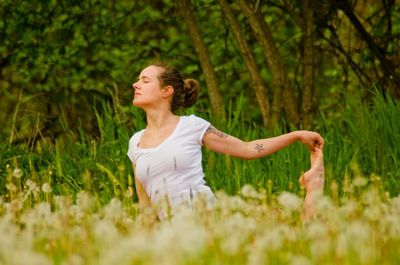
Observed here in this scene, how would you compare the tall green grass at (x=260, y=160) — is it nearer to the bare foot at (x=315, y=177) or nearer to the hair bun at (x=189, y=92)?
the hair bun at (x=189, y=92)

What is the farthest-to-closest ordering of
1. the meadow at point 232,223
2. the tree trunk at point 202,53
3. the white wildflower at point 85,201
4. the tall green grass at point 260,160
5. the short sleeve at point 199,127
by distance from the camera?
1. the tree trunk at point 202,53
2. the tall green grass at point 260,160
3. the short sleeve at point 199,127
4. the white wildflower at point 85,201
5. the meadow at point 232,223

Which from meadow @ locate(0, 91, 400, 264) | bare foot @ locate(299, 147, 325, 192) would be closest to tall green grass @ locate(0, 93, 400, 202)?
meadow @ locate(0, 91, 400, 264)

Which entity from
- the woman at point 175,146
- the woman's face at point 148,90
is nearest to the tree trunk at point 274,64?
the woman at point 175,146

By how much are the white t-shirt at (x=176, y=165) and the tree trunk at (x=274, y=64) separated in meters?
3.34

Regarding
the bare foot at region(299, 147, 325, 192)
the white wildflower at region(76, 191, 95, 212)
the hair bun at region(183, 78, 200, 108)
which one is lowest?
the bare foot at region(299, 147, 325, 192)

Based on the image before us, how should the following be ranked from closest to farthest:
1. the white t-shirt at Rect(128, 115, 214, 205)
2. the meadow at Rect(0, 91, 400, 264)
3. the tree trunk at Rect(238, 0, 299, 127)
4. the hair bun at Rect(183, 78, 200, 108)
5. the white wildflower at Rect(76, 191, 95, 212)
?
1. the meadow at Rect(0, 91, 400, 264)
2. the white wildflower at Rect(76, 191, 95, 212)
3. the white t-shirt at Rect(128, 115, 214, 205)
4. the hair bun at Rect(183, 78, 200, 108)
5. the tree trunk at Rect(238, 0, 299, 127)

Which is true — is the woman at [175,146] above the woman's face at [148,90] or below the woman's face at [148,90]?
below

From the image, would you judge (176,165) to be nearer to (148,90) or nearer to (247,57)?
(148,90)

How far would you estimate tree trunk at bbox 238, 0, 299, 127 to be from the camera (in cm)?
916

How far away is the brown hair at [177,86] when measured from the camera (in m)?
6.21

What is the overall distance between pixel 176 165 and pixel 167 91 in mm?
629

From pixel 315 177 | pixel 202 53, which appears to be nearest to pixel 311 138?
pixel 315 177

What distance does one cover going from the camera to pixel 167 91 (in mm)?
6203

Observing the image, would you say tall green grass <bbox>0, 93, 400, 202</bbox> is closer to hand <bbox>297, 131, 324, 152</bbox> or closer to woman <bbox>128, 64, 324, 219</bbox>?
woman <bbox>128, 64, 324, 219</bbox>
